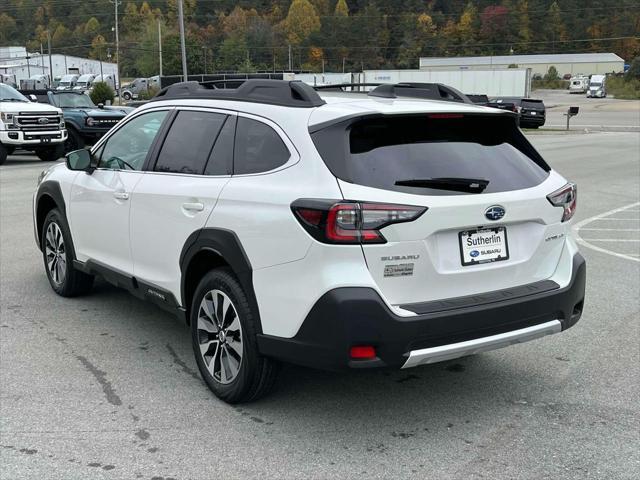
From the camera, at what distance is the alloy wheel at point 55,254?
6160mm

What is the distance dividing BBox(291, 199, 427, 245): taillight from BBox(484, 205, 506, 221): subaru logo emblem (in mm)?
499

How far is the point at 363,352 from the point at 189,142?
1930 millimetres

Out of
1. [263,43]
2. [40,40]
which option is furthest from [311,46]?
[40,40]

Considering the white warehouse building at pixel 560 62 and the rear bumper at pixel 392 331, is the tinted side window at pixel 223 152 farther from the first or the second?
the white warehouse building at pixel 560 62

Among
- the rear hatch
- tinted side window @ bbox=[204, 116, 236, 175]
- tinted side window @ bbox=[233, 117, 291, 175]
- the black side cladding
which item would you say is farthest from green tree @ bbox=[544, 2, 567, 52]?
tinted side window @ bbox=[233, 117, 291, 175]

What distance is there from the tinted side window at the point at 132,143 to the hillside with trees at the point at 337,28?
5060 inches

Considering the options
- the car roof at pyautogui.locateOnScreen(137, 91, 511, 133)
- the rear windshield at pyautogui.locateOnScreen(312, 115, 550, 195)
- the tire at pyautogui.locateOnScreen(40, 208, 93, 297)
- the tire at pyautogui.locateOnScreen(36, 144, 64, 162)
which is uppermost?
the car roof at pyautogui.locateOnScreen(137, 91, 511, 133)

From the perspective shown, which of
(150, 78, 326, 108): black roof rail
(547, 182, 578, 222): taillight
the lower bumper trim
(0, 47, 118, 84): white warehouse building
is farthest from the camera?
(0, 47, 118, 84): white warehouse building

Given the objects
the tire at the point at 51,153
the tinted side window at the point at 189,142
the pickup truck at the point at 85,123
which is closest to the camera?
the tinted side window at the point at 189,142

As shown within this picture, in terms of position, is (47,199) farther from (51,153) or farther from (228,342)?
(51,153)

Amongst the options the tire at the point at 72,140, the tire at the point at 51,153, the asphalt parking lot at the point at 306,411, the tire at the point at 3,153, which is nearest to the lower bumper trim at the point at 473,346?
the asphalt parking lot at the point at 306,411

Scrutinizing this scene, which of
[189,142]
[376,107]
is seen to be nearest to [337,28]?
[189,142]

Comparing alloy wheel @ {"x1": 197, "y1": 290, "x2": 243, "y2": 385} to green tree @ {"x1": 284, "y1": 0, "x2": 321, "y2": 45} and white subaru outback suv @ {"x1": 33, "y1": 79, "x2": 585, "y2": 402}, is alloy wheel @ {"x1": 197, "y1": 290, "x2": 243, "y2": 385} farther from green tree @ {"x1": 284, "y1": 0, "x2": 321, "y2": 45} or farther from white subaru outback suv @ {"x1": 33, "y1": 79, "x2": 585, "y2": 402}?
green tree @ {"x1": 284, "y1": 0, "x2": 321, "y2": 45}

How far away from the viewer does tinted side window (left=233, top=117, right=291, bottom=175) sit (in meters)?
3.81
